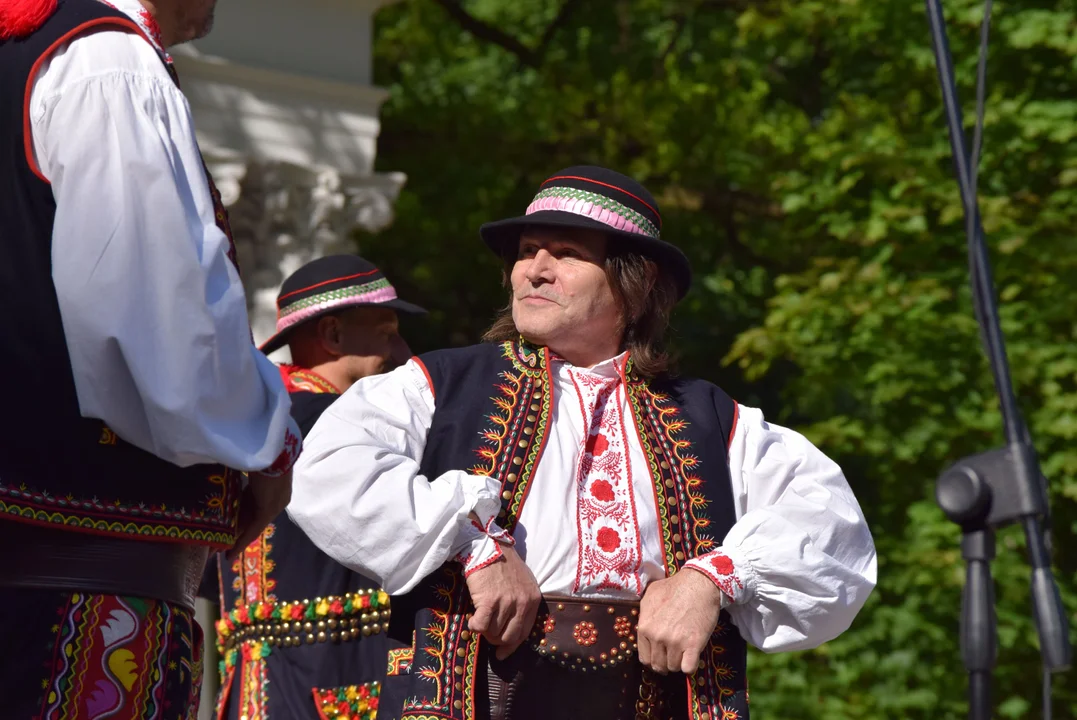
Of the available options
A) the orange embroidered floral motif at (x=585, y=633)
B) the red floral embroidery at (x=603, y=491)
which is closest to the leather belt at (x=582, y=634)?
the orange embroidered floral motif at (x=585, y=633)

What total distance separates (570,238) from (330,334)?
1.41 metres

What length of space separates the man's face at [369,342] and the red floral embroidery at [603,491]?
1545mm

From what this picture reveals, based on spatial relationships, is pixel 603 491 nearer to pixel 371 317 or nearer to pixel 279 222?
pixel 371 317

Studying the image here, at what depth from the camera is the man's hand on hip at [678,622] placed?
9.92 feet

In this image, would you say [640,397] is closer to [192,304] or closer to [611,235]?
[611,235]

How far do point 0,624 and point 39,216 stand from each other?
57 centimetres

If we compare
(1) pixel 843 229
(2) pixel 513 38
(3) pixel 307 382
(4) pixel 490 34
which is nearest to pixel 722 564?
(3) pixel 307 382

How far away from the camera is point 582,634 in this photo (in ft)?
10.1

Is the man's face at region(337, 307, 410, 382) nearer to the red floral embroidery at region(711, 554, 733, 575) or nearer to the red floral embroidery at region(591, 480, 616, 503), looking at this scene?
the red floral embroidery at region(591, 480, 616, 503)

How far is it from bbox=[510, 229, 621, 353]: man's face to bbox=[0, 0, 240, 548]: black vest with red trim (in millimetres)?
1249

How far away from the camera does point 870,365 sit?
8.23 m

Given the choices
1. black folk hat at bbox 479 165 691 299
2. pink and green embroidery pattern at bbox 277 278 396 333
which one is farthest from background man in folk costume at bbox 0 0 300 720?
pink and green embroidery pattern at bbox 277 278 396 333

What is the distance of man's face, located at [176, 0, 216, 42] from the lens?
253 cm

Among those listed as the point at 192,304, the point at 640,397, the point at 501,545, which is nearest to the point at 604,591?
the point at 501,545
